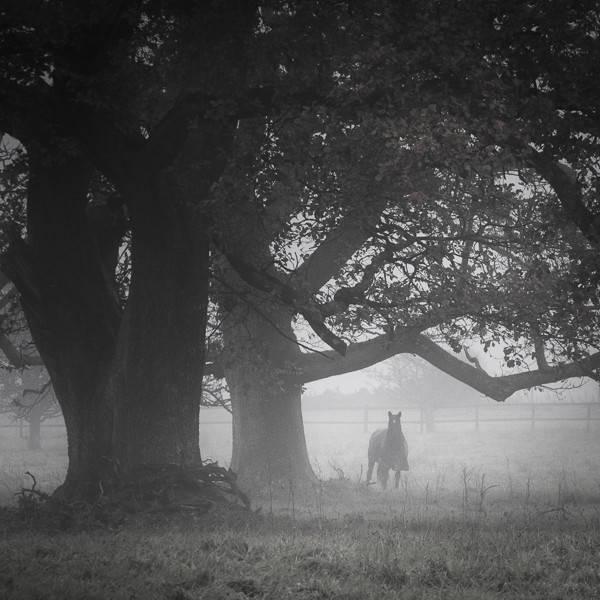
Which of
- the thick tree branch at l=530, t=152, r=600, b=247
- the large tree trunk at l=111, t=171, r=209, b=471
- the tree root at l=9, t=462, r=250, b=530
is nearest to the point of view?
the tree root at l=9, t=462, r=250, b=530

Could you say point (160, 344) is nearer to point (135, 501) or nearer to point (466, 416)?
point (135, 501)

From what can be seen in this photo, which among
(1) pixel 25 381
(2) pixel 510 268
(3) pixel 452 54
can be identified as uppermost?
(3) pixel 452 54

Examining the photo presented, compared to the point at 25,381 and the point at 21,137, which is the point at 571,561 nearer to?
the point at 21,137

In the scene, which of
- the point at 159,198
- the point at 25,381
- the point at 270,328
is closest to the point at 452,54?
the point at 159,198

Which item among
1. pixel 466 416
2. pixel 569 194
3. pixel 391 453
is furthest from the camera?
pixel 466 416

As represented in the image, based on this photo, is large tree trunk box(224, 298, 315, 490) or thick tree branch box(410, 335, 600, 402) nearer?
thick tree branch box(410, 335, 600, 402)

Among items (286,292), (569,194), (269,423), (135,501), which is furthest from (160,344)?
(269,423)

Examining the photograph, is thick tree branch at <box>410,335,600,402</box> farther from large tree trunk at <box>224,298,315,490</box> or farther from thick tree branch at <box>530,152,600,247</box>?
thick tree branch at <box>530,152,600,247</box>

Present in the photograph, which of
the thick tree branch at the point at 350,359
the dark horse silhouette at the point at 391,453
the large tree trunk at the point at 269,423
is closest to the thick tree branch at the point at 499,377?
the thick tree branch at the point at 350,359

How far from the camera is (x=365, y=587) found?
514cm

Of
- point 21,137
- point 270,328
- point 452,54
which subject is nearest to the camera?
point 452,54

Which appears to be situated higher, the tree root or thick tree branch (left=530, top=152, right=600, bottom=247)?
thick tree branch (left=530, top=152, right=600, bottom=247)

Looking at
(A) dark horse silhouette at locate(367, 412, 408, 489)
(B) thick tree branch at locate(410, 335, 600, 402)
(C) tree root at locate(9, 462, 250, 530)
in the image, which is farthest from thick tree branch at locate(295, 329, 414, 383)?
(C) tree root at locate(9, 462, 250, 530)

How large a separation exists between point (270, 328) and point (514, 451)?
66.7 feet
